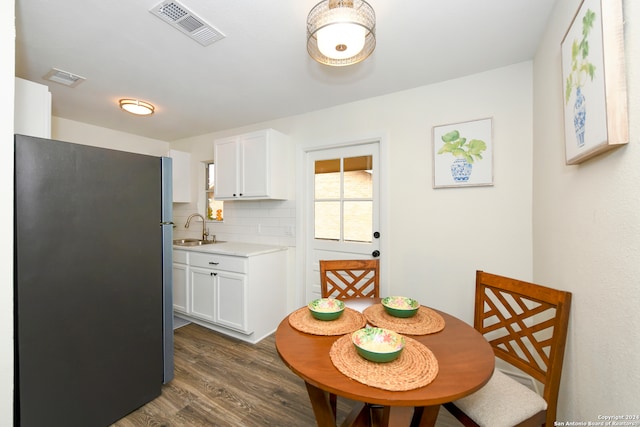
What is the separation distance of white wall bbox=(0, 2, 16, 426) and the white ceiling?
0.48 meters

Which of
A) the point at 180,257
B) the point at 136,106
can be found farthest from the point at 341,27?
the point at 180,257

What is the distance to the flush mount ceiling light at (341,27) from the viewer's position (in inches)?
46.8

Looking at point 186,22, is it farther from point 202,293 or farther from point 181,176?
point 181,176

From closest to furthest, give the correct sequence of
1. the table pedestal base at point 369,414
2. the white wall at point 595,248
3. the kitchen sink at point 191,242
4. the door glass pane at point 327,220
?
the white wall at point 595,248 < the table pedestal base at point 369,414 < the door glass pane at point 327,220 < the kitchen sink at point 191,242

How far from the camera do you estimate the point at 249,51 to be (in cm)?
182

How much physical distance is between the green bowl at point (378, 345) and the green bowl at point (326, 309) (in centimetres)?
27

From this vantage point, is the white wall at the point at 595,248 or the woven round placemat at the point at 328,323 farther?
the woven round placemat at the point at 328,323

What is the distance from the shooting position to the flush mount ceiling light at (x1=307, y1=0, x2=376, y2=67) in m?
1.19

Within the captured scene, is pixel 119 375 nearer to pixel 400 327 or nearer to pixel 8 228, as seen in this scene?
pixel 8 228

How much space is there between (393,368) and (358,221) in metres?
1.82

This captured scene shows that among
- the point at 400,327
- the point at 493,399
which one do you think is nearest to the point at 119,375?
the point at 400,327

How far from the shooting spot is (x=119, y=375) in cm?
168

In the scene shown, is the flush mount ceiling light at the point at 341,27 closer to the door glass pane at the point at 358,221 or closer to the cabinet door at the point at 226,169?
the door glass pane at the point at 358,221

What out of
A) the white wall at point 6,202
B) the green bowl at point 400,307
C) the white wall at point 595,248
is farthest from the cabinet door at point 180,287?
the white wall at point 595,248
